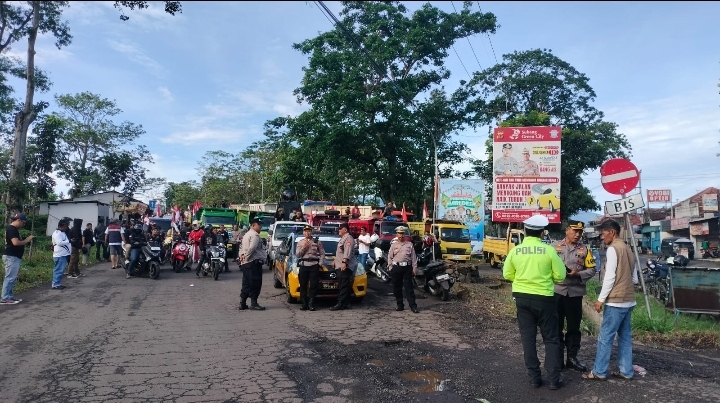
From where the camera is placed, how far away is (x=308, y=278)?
10.8 meters

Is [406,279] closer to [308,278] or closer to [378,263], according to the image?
[308,278]

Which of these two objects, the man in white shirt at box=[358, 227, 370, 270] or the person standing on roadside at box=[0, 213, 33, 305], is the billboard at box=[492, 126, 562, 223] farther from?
the person standing on roadside at box=[0, 213, 33, 305]

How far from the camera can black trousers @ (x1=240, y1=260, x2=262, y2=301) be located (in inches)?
413

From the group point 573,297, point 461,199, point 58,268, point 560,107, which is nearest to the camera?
point 573,297

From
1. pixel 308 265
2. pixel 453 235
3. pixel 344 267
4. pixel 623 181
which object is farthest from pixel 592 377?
pixel 453 235

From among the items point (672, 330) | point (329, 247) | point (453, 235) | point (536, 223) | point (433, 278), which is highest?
point (536, 223)

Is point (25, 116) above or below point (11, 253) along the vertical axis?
above

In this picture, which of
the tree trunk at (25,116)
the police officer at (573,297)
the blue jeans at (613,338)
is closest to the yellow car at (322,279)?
the police officer at (573,297)

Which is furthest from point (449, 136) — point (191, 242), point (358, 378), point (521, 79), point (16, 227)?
point (358, 378)

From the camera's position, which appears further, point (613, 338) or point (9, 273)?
point (9, 273)

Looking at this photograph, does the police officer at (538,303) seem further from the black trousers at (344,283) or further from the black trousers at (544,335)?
the black trousers at (344,283)

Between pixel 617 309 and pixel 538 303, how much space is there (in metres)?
1.02

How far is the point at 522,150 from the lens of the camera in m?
18.0

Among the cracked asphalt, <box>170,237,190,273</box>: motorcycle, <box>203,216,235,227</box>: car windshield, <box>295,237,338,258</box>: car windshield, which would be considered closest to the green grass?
the cracked asphalt
